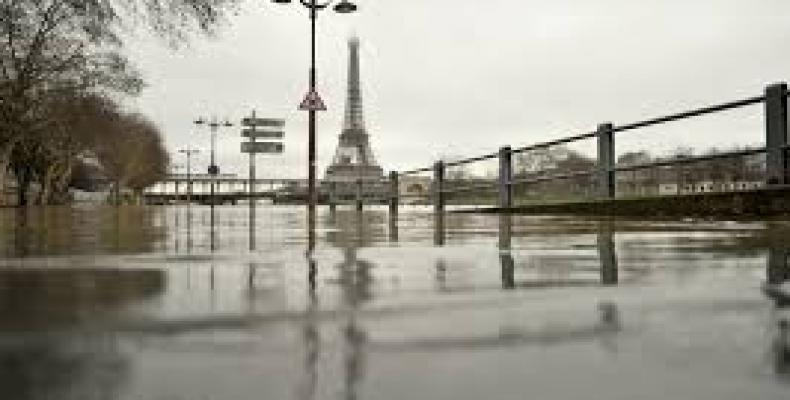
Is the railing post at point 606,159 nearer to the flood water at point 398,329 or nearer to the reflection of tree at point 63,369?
the flood water at point 398,329

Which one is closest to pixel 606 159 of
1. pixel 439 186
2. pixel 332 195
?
pixel 439 186

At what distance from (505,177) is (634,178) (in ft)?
15.2

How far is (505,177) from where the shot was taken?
701 inches

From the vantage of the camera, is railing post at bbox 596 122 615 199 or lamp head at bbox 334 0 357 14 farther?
lamp head at bbox 334 0 357 14

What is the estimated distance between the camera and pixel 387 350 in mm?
2781

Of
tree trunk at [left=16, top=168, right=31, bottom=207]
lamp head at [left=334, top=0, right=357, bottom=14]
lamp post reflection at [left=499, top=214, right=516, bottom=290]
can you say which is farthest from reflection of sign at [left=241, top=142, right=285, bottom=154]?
tree trunk at [left=16, top=168, right=31, bottom=207]

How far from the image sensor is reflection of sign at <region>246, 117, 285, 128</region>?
30438mm

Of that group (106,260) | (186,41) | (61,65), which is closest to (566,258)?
(106,260)

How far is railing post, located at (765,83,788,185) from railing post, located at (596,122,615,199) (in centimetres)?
348

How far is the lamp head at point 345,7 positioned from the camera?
24.3 meters

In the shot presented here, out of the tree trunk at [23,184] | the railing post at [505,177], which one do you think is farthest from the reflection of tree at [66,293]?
the tree trunk at [23,184]

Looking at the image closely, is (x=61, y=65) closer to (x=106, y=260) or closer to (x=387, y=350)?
(x=106, y=260)

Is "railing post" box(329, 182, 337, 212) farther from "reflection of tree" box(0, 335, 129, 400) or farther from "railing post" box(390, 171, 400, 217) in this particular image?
"reflection of tree" box(0, 335, 129, 400)

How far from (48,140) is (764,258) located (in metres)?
50.3
